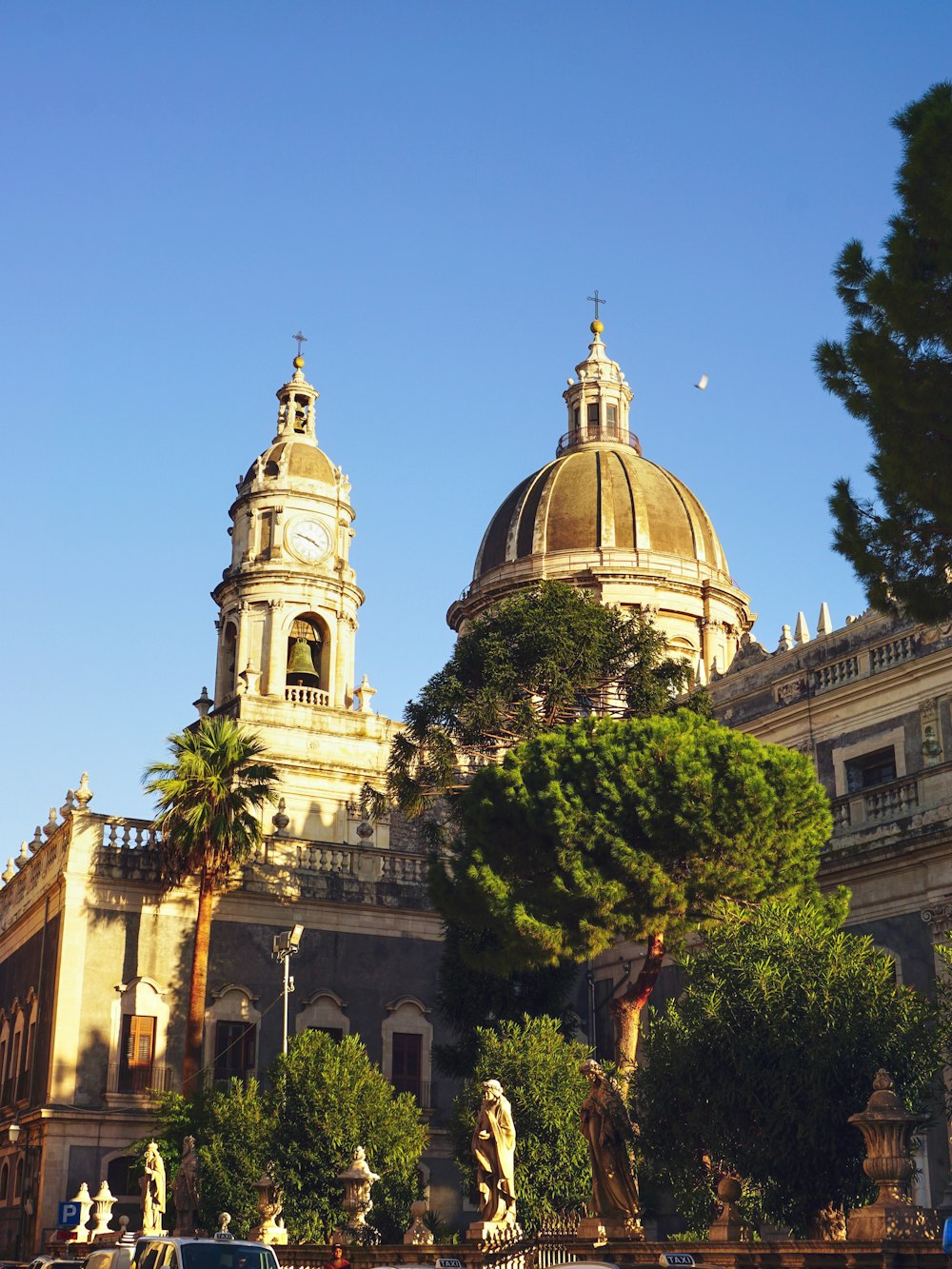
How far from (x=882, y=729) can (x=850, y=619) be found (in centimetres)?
395

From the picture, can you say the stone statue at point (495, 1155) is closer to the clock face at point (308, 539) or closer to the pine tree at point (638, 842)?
the pine tree at point (638, 842)

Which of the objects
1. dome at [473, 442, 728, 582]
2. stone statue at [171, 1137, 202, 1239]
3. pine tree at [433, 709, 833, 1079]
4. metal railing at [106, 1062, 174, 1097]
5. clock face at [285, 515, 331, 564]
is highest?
dome at [473, 442, 728, 582]

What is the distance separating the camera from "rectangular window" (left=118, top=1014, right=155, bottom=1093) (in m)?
39.1

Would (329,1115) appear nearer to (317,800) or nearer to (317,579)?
(317,800)

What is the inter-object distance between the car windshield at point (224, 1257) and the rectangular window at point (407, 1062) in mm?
22151

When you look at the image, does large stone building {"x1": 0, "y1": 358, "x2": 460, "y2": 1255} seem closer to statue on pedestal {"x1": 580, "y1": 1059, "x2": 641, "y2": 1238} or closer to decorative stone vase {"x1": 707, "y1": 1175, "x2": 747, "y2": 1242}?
statue on pedestal {"x1": 580, "y1": 1059, "x2": 641, "y2": 1238}

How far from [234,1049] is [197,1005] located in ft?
8.19

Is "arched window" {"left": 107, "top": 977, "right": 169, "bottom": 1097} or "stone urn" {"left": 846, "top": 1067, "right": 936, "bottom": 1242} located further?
"arched window" {"left": 107, "top": 977, "right": 169, "bottom": 1097}

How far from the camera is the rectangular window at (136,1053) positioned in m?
39.1

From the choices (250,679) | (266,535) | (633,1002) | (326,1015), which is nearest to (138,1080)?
(326,1015)

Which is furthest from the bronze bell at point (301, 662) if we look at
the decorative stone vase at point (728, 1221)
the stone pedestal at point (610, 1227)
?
the decorative stone vase at point (728, 1221)

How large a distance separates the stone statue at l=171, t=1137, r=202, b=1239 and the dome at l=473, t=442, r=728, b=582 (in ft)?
95.7

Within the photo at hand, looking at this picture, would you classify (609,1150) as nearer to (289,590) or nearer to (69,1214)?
(69,1214)

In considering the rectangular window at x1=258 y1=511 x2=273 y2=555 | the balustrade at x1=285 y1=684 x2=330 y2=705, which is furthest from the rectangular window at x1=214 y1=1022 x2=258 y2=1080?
the rectangular window at x1=258 y1=511 x2=273 y2=555
